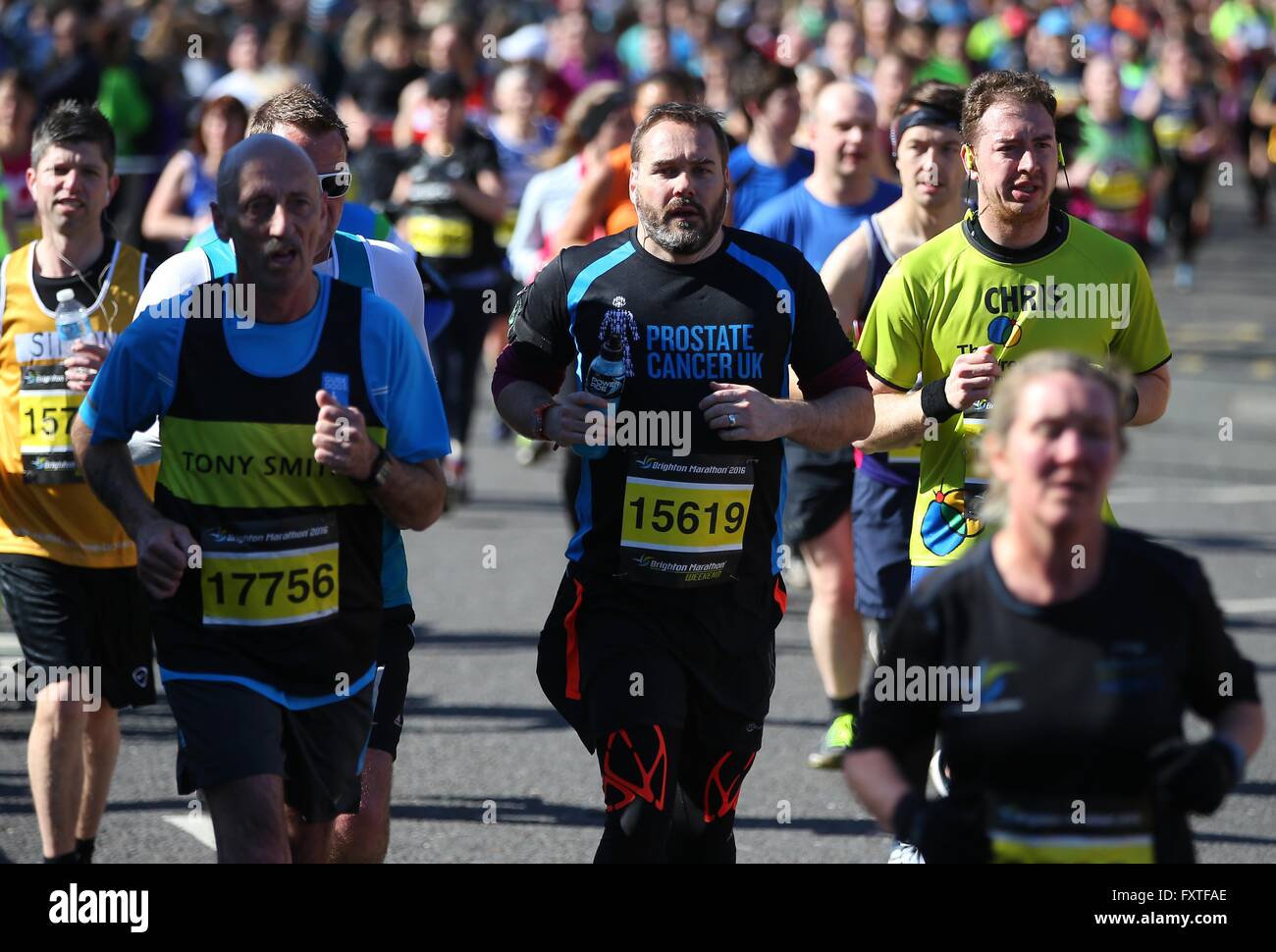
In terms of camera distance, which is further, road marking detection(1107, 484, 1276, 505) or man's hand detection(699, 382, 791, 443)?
road marking detection(1107, 484, 1276, 505)

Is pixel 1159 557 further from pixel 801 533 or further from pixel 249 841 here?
pixel 801 533

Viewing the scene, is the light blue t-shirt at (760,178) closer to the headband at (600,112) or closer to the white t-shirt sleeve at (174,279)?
the headband at (600,112)

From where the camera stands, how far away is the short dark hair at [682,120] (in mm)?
4949

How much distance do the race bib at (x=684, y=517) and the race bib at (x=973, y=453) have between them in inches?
27.7

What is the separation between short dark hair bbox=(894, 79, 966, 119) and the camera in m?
6.63

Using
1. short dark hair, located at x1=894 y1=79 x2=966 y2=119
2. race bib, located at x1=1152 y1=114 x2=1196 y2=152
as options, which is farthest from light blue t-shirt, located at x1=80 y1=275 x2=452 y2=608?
race bib, located at x1=1152 y1=114 x2=1196 y2=152

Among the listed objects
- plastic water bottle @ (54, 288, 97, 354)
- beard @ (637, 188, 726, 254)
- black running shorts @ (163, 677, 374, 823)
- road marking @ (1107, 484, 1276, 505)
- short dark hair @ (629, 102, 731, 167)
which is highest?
short dark hair @ (629, 102, 731, 167)

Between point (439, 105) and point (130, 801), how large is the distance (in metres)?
5.35

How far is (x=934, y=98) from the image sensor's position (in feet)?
21.8

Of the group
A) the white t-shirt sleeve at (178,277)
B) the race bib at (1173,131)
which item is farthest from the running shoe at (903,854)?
the race bib at (1173,131)

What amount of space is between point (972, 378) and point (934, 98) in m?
1.94

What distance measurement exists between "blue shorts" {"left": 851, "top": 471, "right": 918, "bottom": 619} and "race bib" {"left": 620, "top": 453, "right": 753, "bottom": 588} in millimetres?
1728

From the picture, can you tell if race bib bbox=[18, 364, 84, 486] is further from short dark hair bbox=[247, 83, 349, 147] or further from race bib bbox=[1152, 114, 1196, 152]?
race bib bbox=[1152, 114, 1196, 152]

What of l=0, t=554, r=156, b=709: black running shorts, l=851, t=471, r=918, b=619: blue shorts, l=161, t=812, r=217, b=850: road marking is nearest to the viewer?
l=0, t=554, r=156, b=709: black running shorts
